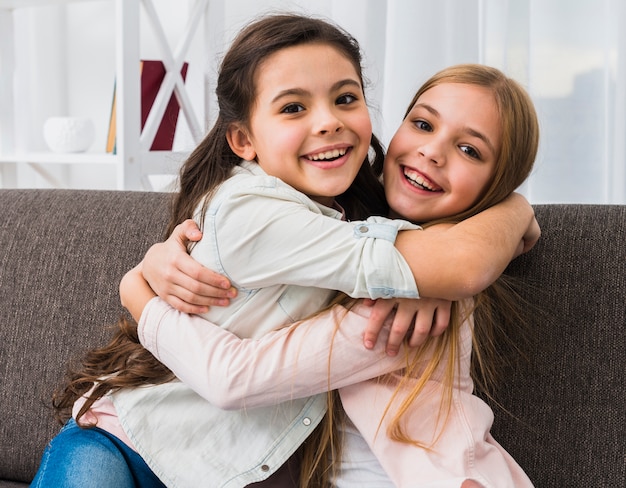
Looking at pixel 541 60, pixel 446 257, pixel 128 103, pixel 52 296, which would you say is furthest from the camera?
pixel 128 103

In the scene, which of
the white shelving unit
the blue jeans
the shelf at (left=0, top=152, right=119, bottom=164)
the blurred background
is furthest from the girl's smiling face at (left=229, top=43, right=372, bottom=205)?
the shelf at (left=0, top=152, right=119, bottom=164)

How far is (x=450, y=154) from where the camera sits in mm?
1196

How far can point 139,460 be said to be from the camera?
48.2 inches

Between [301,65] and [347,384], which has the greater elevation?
[301,65]

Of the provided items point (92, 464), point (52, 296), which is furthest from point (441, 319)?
point (52, 296)

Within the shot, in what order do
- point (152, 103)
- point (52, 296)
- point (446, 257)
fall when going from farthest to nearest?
point (152, 103), point (52, 296), point (446, 257)

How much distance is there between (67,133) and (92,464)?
1831mm

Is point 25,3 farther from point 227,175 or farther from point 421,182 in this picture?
point 421,182

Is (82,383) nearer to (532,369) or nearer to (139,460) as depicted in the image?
(139,460)

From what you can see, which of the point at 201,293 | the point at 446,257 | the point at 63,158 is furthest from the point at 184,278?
the point at 63,158

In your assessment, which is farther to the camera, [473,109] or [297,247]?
[473,109]

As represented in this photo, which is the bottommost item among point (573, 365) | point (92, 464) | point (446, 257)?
point (92, 464)

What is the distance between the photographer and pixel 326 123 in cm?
114

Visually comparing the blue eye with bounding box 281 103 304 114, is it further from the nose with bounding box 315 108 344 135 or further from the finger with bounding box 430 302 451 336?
the finger with bounding box 430 302 451 336
